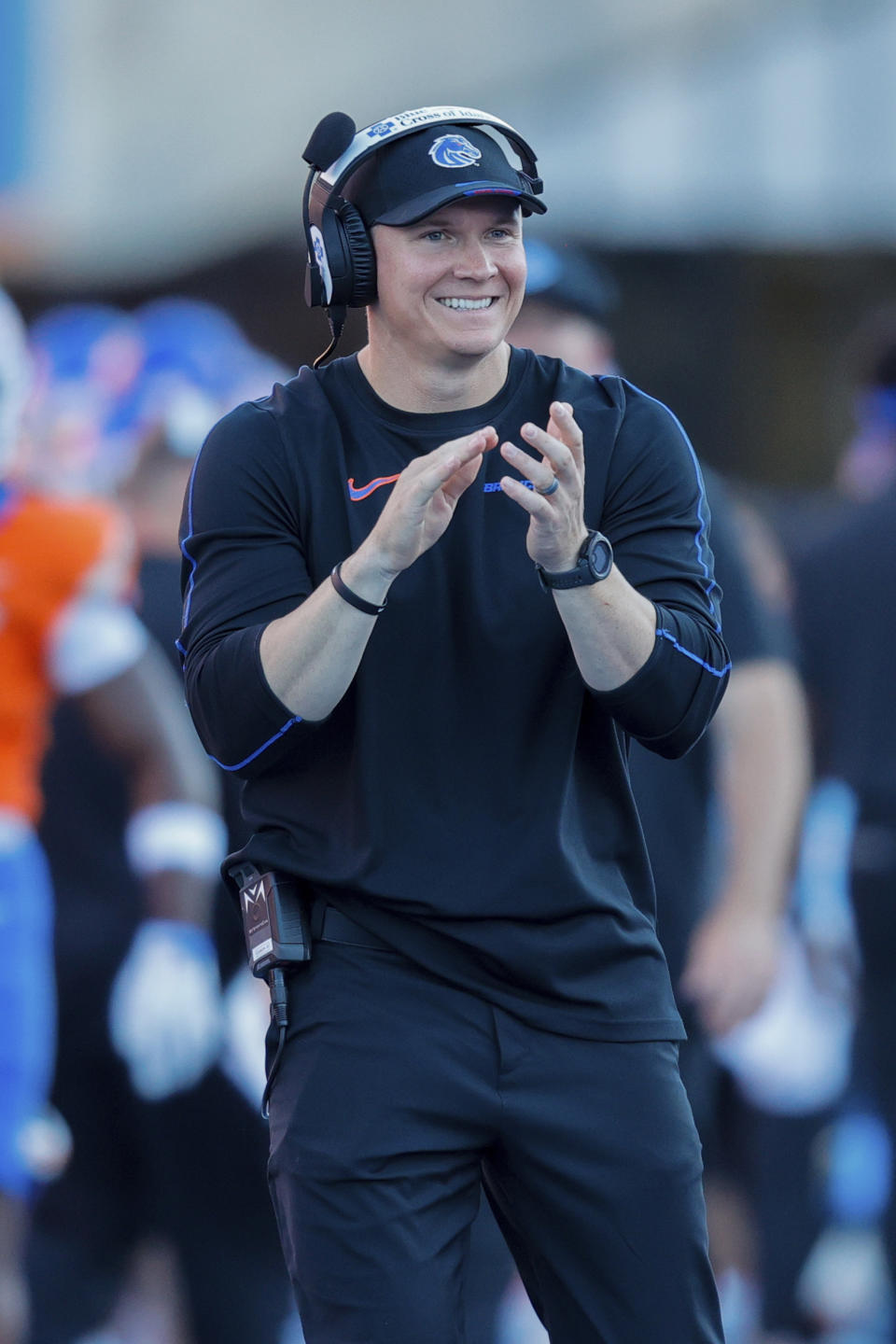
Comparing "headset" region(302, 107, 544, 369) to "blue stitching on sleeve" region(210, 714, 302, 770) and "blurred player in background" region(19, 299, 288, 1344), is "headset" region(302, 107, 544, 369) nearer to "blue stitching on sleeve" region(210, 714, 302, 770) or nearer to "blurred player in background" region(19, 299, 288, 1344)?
"blue stitching on sleeve" region(210, 714, 302, 770)

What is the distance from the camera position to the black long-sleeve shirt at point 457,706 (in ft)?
9.47

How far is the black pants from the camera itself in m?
2.85

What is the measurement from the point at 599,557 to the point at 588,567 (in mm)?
23

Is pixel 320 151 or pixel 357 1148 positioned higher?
pixel 320 151

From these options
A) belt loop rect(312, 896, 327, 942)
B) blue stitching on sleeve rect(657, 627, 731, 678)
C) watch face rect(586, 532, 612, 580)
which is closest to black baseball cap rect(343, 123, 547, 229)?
watch face rect(586, 532, 612, 580)

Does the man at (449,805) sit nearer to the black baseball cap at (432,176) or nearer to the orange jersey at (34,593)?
the black baseball cap at (432,176)

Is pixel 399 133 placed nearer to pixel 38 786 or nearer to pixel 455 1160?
pixel 455 1160

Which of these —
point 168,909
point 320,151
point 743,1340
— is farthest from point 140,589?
point 320,151

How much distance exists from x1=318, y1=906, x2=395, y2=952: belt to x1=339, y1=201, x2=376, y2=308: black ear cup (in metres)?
0.83

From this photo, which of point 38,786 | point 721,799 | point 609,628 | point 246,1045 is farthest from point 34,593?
point 609,628

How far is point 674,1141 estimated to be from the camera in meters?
2.95

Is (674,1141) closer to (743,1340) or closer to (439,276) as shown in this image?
(439,276)

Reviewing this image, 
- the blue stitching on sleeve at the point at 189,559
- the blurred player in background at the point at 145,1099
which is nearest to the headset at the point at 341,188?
the blue stitching on sleeve at the point at 189,559

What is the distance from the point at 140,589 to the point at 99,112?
2370cm
